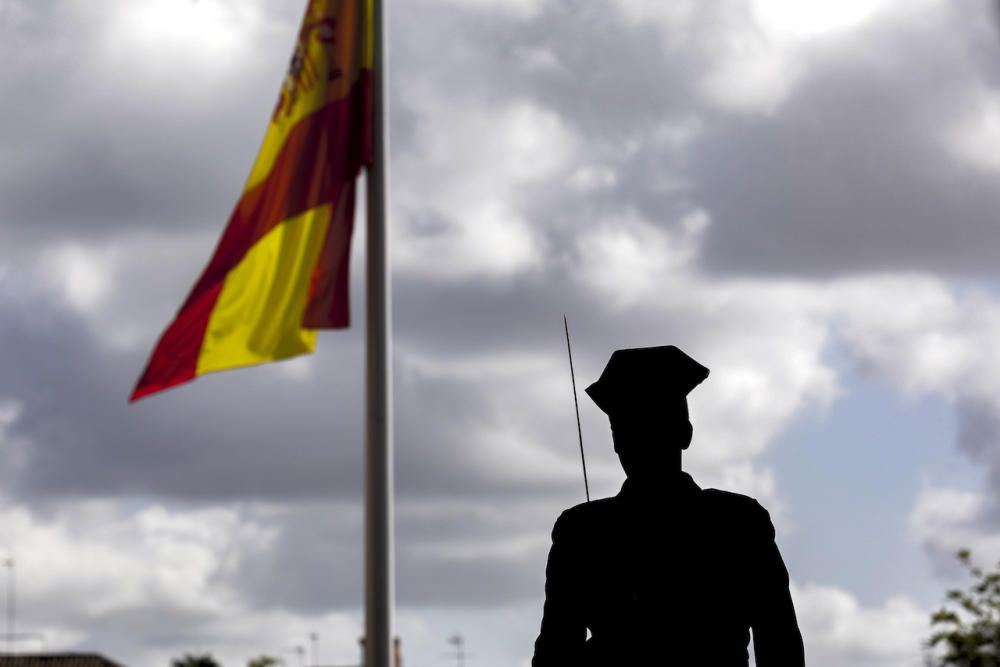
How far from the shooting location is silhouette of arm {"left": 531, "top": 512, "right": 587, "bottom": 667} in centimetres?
413

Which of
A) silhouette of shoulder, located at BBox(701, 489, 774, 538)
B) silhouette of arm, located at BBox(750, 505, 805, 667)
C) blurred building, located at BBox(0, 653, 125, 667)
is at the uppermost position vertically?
blurred building, located at BBox(0, 653, 125, 667)

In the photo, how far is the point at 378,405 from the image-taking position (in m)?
11.1

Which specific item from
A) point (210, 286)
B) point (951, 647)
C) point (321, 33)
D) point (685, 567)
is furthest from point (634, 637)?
point (951, 647)

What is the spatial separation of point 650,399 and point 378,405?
23.4ft

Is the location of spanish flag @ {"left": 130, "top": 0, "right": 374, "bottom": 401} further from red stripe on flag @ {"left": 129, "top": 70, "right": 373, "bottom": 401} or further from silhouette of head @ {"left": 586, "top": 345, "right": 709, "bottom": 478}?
silhouette of head @ {"left": 586, "top": 345, "right": 709, "bottom": 478}

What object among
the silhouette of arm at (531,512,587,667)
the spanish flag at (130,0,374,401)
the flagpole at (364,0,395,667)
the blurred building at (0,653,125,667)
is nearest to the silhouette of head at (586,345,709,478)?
the silhouette of arm at (531,512,587,667)

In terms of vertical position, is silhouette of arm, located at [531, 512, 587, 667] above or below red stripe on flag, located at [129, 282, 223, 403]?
below

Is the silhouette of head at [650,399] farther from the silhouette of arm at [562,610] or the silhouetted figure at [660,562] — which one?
the silhouette of arm at [562,610]

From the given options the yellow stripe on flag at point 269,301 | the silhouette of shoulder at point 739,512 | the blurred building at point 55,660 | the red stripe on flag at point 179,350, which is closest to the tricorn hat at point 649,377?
the silhouette of shoulder at point 739,512

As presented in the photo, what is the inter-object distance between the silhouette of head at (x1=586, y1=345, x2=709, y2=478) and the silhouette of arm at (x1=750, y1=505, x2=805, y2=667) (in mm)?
325

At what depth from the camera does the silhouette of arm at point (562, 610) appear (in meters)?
4.13

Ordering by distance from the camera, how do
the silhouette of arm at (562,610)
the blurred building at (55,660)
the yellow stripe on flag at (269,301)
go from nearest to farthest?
1. the silhouette of arm at (562,610)
2. the yellow stripe on flag at (269,301)
3. the blurred building at (55,660)

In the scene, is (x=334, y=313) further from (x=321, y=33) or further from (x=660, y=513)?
(x=660, y=513)

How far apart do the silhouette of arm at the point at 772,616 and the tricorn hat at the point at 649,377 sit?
16.8 inches
